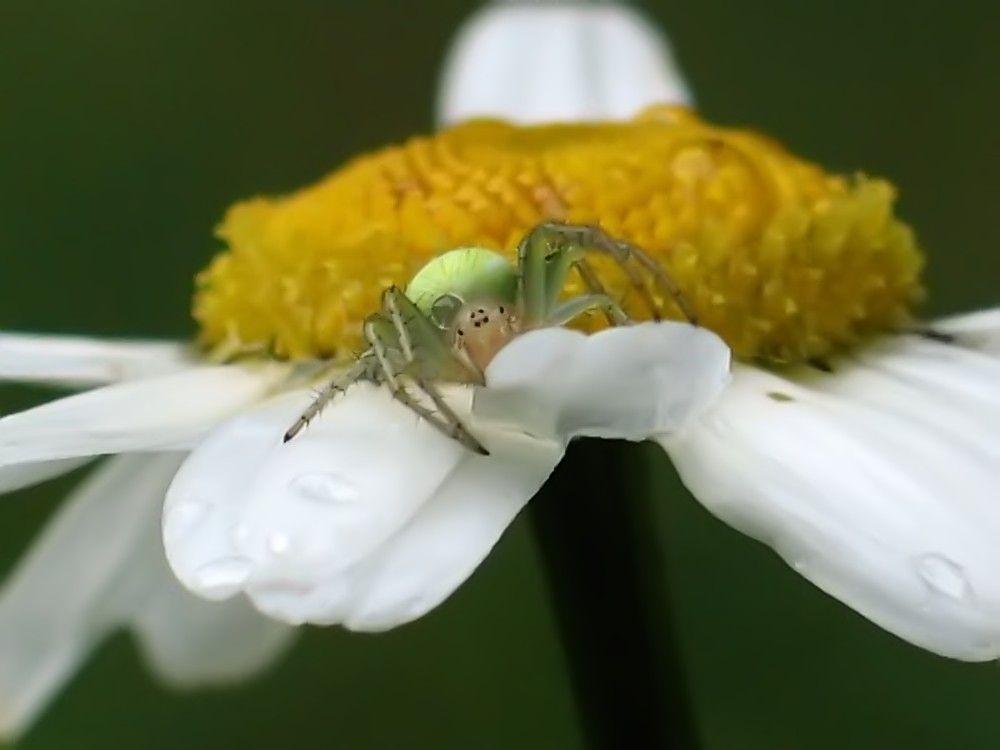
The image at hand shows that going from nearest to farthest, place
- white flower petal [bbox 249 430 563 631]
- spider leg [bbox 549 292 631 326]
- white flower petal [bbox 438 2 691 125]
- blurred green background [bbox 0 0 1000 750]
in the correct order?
1. white flower petal [bbox 249 430 563 631]
2. spider leg [bbox 549 292 631 326]
3. white flower petal [bbox 438 2 691 125]
4. blurred green background [bbox 0 0 1000 750]

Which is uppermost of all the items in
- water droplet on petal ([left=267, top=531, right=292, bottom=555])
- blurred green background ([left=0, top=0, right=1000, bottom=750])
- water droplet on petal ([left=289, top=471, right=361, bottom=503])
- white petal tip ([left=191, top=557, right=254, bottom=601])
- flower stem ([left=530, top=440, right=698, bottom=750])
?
water droplet on petal ([left=267, top=531, right=292, bottom=555])

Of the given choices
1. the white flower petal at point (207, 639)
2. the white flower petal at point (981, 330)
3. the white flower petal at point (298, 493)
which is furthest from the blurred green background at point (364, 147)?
Answer: the white flower petal at point (298, 493)

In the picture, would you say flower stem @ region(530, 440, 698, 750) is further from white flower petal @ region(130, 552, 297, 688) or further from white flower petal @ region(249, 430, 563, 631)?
white flower petal @ region(130, 552, 297, 688)

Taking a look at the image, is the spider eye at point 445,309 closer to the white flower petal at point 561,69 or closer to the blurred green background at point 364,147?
the white flower petal at point 561,69

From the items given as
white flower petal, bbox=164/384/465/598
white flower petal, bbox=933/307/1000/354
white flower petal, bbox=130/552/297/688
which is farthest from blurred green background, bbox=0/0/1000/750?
white flower petal, bbox=164/384/465/598

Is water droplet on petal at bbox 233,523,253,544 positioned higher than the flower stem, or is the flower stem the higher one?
water droplet on petal at bbox 233,523,253,544

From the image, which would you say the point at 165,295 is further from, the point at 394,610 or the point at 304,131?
the point at 394,610

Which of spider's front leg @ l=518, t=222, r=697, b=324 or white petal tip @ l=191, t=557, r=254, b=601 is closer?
white petal tip @ l=191, t=557, r=254, b=601
